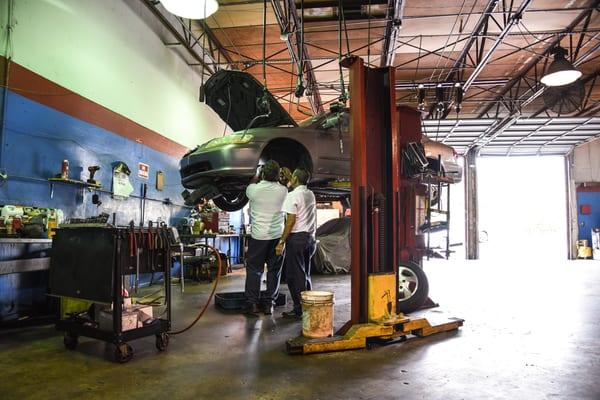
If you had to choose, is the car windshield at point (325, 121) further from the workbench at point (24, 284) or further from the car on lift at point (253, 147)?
the workbench at point (24, 284)

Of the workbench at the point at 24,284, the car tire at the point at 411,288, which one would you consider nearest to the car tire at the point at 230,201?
the workbench at the point at 24,284

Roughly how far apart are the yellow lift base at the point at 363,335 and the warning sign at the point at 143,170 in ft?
13.0

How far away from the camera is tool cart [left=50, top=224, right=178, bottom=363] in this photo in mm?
2257

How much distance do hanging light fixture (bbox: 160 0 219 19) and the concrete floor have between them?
3.26 m

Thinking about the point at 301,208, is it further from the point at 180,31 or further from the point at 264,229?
the point at 180,31

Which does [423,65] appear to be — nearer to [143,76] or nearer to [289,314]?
[143,76]

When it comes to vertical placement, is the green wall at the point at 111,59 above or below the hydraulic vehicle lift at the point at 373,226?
above

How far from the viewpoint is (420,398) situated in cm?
174

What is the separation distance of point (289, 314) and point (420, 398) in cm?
176

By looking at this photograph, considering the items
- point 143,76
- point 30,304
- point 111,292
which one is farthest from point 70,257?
point 143,76

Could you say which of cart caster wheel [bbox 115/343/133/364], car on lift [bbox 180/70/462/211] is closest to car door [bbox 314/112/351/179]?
car on lift [bbox 180/70/462/211]

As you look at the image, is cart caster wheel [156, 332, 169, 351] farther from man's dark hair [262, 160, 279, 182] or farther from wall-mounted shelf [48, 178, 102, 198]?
wall-mounted shelf [48, 178, 102, 198]

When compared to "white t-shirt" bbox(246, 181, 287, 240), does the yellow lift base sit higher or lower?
lower

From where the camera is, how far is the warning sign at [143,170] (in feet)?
18.2
